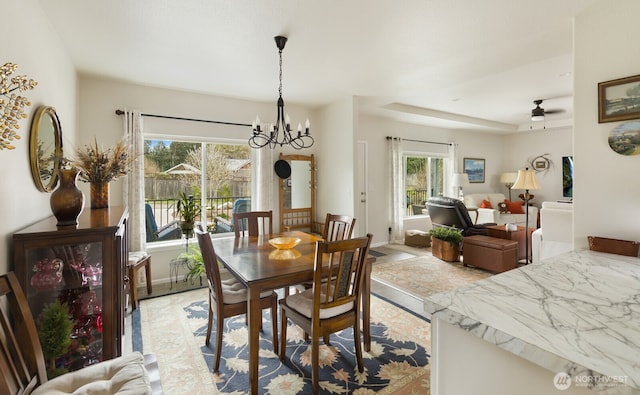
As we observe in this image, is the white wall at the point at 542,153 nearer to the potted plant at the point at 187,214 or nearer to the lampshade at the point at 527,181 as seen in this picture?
the lampshade at the point at 527,181

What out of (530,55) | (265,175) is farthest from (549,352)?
(265,175)

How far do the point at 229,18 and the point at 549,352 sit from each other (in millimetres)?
2639

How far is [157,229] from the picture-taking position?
13.2 feet

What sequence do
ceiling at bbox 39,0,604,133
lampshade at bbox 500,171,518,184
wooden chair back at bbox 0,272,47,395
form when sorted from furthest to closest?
1. lampshade at bbox 500,171,518,184
2. ceiling at bbox 39,0,604,133
3. wooden chair back at bbox 0,272,47,395

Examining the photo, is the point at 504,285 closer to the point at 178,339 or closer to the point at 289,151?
the point at 178,339

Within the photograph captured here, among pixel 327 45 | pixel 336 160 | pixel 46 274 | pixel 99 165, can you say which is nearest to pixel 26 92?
pixel 99 165

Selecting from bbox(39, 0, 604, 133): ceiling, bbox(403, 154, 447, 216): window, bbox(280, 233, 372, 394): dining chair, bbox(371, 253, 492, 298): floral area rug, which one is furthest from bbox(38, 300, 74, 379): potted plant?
bbox(403, 154, 447, 216): window

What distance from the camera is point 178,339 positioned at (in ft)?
8.27

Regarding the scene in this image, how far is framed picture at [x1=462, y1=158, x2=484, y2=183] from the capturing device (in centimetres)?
739

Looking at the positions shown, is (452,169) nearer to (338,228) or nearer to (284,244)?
(338,228)

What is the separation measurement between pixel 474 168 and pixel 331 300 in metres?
7.01

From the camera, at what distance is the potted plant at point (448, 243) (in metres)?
4.62

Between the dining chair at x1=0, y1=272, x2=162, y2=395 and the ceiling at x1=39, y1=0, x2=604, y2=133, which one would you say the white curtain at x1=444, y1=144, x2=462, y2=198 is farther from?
the dining chair at x1=0, y1=272, x2=162, y2=395
